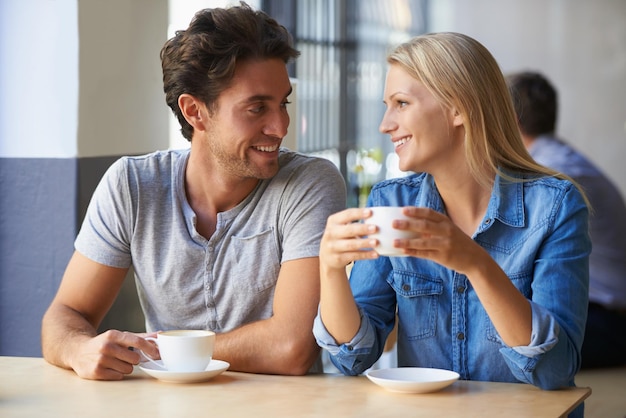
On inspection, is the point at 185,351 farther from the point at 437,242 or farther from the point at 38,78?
the point at 38,78

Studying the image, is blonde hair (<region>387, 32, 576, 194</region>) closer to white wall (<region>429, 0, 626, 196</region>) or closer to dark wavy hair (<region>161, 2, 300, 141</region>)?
dark wavy hair (<region>161, 2, 300, 141</region>)

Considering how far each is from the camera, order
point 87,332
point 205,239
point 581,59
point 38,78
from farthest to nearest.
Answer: point 581,59 < point 38,78 < point 205,239 < point 87,332

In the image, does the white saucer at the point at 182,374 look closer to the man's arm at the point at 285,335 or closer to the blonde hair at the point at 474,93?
the man's arm at the point at 285,335

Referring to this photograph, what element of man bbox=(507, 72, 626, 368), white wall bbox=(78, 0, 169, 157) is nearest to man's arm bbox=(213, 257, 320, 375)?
white wall bbox=(78, 0, 169, 157)

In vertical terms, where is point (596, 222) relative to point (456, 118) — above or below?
below

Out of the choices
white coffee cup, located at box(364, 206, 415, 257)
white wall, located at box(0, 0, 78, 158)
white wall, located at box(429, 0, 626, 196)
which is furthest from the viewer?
white wall, located at box(429, 0, 626, 196)

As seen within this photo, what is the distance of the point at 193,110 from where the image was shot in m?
2.12

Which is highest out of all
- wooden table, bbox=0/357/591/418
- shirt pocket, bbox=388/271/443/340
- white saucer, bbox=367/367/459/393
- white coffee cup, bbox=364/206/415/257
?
white coffee cup, bbox=364/206/415/257

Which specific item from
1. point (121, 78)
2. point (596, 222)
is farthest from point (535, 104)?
point (121, 78)

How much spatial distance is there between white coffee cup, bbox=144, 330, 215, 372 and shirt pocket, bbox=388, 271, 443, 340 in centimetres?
40

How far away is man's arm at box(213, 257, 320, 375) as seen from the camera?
5.65ft

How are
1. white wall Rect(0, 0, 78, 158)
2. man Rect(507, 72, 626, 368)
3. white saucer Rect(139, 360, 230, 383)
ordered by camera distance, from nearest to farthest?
white saucer Rect(139, 360, 230, 383), white wall Rect(0, 0, 78, 158), man Rect(507, 72, 626, 368)

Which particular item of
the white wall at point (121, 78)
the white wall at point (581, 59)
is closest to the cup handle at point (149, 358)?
the white wall at point (121, 78)

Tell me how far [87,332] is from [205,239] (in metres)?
0.32
